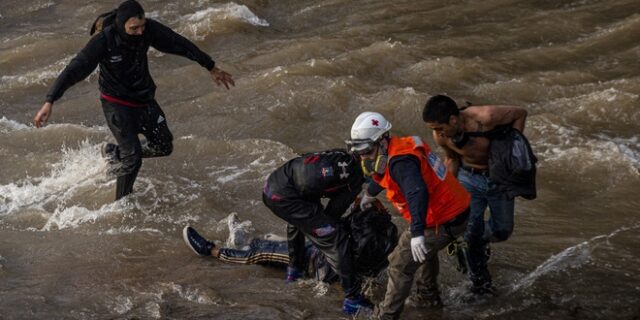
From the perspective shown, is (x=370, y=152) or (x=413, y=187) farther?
(x=370, y=152)

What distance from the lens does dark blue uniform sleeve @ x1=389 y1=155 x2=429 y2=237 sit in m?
5.50

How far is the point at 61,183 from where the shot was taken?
9156 mm

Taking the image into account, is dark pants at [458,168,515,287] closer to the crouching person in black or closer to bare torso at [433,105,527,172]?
bare torso at [433,105,527,172]

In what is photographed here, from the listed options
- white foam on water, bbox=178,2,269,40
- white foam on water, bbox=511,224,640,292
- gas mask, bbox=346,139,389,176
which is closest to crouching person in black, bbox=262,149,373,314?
gas mask, bbox=346,139,389,176

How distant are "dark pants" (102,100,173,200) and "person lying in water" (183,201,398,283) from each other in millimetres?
981

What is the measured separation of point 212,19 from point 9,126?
460 centimetres

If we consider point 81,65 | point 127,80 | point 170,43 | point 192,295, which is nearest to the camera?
point 192,295

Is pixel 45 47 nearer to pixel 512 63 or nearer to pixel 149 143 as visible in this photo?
pixel 149 143

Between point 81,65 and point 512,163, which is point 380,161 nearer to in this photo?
point 512,163

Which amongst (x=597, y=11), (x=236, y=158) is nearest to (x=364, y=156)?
(x=236, y=158)

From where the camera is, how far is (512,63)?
466 inches

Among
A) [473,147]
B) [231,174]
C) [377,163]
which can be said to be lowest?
[231,174]

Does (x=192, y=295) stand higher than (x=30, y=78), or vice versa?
(x=30, y=78)

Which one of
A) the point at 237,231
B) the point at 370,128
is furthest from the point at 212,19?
the point at 370,128
